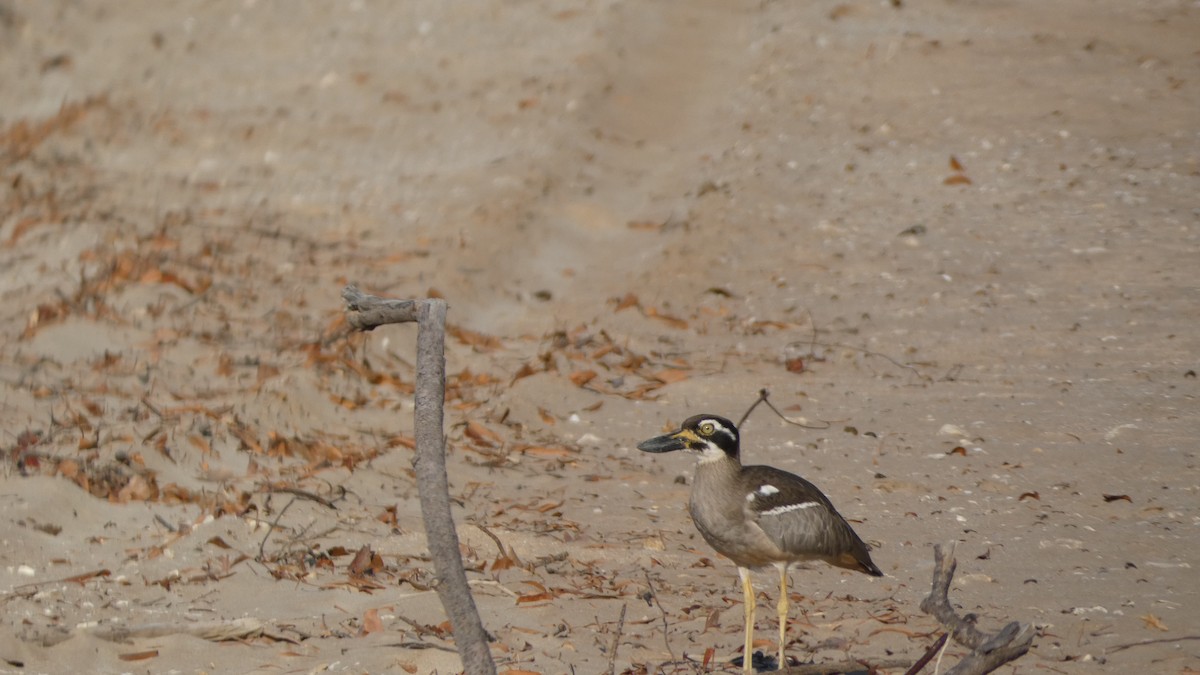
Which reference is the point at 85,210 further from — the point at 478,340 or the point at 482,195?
the point at 478,340

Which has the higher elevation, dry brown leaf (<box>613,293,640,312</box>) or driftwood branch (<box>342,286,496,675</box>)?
driftwood branch (<box>342,286,496,675</box>)

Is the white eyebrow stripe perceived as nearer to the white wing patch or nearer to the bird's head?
the white wing patch

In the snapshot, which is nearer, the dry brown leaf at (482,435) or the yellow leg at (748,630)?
the yellow leg at (748,630)

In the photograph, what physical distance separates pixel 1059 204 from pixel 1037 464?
4.39 meters

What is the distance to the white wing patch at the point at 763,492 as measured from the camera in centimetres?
479

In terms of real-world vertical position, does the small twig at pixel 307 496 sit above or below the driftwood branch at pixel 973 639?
below

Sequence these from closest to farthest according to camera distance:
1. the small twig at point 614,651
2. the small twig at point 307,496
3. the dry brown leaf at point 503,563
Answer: the small twig at point 614,651
the dry brown leaf at point 503,563
the small twig at point 307,496

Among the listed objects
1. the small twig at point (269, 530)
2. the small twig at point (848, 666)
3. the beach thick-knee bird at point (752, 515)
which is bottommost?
the small twig at point (269, 530)

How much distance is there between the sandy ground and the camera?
5.48 meters

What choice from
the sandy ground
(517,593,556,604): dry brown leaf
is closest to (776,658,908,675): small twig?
the sandy ground

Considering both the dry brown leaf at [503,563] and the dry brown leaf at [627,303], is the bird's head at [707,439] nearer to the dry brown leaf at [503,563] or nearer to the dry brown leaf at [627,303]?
the dry brown leaf at [503,563]

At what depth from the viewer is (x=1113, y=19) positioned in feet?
46.3

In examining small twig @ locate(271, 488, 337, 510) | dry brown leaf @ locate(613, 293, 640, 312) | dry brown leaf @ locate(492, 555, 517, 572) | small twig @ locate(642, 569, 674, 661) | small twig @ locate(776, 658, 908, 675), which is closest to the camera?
small twig @ locate(776, 658, 908, 675)

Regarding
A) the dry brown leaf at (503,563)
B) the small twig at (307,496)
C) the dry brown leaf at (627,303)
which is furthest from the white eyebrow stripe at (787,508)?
the dry brown leaf at (627,303)
